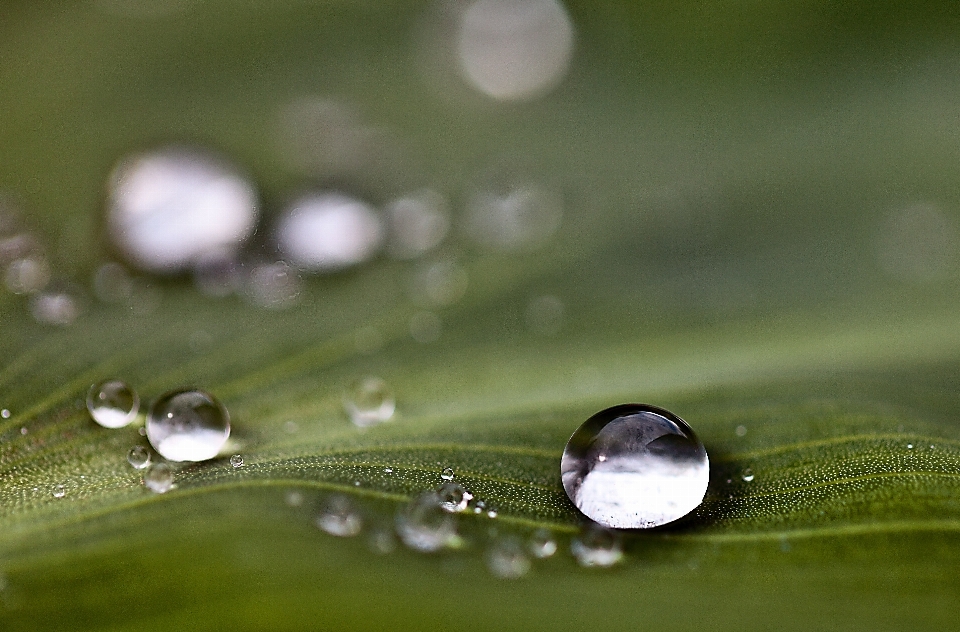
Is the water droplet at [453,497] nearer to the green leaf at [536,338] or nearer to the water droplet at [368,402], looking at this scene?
the green leaf at [536,338]

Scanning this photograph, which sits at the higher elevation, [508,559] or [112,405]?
[112,405]

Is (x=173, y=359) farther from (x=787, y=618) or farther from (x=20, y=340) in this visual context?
(x=787, y=618)

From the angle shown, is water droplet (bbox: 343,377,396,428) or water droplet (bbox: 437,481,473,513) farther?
water droplet (bbox: 343,377,396,428)

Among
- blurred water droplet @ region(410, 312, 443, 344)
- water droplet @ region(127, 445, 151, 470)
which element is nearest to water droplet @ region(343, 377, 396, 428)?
blurred water droplet @ region(410, 312, 443, 344)

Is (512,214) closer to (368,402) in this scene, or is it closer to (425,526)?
(368,402)

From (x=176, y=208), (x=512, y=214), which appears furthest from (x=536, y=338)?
(x=176, y=208)

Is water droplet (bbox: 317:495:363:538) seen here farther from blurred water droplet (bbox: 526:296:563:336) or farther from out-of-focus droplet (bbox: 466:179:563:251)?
out-of-focus droplet (bbox: 466:179:563:251)

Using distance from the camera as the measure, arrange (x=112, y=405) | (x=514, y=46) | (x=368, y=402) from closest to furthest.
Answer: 1. (x=112, y=405)
2. (x=368, y=402)
3. (x=514, y=46)
